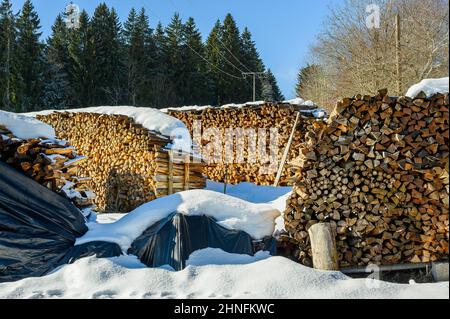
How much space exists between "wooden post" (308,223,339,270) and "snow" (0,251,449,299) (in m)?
0.24

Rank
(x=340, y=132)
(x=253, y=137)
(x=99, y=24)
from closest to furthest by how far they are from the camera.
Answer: (x=340, y=132)
(x=253, y=137)
(x=99, y=24)

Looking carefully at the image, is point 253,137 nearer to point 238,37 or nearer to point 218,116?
point 218,116

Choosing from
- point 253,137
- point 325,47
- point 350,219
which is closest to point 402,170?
point 350,219

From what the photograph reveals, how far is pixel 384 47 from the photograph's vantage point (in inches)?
475

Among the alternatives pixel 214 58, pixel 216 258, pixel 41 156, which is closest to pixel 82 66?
pixel 214 58

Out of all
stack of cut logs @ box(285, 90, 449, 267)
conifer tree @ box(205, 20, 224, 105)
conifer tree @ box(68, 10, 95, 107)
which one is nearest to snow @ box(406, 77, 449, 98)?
stack of cut logs @ box(285, 90, 449, 267)

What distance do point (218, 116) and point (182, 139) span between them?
324 cm

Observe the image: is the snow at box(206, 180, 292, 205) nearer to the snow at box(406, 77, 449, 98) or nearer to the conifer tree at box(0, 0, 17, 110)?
the snow at box(406, 77, 449, 98)

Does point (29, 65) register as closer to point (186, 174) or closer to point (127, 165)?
point (127, 165)

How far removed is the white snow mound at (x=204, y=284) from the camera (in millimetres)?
3304

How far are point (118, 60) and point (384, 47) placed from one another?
57.5ft

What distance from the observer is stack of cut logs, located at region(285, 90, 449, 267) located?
161 inches

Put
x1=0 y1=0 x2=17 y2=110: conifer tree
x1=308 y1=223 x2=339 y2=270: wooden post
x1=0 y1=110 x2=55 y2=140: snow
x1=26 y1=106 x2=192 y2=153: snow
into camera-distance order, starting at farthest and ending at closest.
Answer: x1=0 y1=0 x2=17 y2=110: conifer tree
x1=26 y1=106 x2=192 y2=153: snow
x1=0 y1=110 x2=55 y2=140: snow
x1=308 y1=223 x2=339 y2=270: wooden post

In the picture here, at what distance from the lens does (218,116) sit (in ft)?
36.9
